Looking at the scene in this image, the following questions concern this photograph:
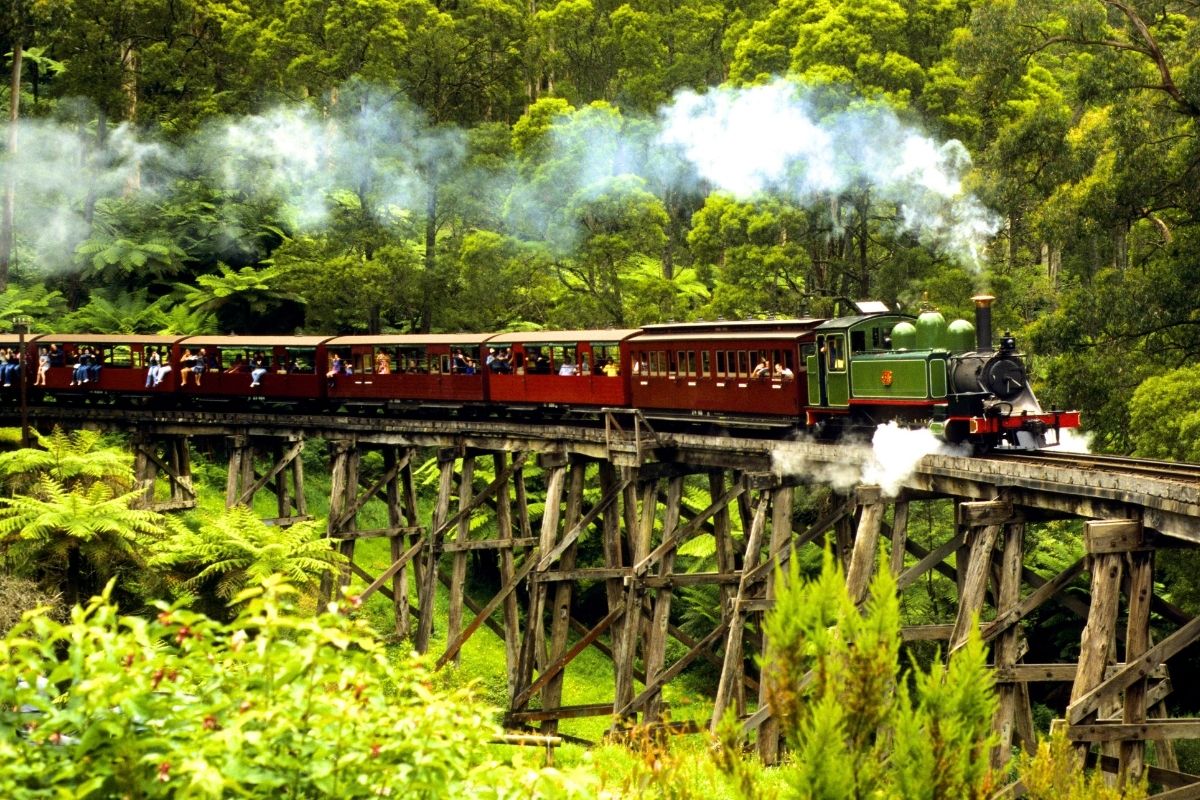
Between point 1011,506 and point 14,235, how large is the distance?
118 ft

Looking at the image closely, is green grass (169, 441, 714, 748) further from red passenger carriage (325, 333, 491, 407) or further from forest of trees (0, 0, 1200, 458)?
forest of trees (0, 0, 1200, 458)

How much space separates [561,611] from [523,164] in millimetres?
14997

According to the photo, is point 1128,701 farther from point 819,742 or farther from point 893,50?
Result: point 893,50

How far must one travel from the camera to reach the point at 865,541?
17.7 meters

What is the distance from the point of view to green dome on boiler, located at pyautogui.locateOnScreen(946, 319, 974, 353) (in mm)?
20016

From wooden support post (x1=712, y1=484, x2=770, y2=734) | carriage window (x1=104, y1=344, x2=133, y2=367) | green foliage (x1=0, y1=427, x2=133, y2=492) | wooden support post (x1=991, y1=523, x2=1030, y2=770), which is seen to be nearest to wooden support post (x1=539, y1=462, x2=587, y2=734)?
wooden support post (x1=712, y1=484, x2=770, y2=734)

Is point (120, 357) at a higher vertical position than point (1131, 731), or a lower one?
higher

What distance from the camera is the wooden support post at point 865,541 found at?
17.5m

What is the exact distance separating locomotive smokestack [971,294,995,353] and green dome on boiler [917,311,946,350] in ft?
1.97

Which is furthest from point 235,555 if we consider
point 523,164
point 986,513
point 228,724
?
point 228,724

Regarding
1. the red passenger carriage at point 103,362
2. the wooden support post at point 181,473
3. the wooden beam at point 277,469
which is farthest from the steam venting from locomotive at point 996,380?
the red passenger carriage at point 103,362

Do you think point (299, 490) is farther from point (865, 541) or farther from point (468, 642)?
point (865, 541)

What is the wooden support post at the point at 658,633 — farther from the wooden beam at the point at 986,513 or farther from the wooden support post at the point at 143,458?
the wooden support post at the point at 143,458

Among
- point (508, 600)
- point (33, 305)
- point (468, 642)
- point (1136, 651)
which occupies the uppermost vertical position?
point (33, 305)
